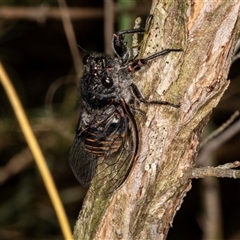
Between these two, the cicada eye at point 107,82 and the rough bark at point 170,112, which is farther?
the cicada eye at point 107,82

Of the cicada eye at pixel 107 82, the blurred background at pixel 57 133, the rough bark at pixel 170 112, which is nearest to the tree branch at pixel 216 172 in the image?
the rough bark at pixel 170 112

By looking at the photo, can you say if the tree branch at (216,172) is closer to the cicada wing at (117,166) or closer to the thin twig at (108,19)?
the cicada wing at (117,166)

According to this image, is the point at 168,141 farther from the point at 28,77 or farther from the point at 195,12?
the point at 28,77

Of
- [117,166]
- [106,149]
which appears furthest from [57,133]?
[117,166]

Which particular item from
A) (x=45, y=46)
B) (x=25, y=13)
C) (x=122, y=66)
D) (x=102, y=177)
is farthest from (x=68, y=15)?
(x=102, y=177)

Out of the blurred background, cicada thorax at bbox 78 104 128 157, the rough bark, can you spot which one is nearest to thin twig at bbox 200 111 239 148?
cicada thorax at bbox 78 104 128 157

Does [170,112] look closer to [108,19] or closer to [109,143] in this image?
[109,143]
